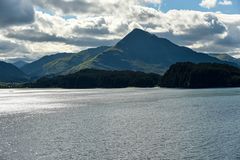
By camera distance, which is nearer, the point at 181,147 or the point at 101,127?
the point at 181,147

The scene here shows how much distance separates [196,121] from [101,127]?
1211 inches

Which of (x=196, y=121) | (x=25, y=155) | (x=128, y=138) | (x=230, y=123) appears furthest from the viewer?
(x=196, y=121)

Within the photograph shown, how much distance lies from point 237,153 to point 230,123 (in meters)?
42.9

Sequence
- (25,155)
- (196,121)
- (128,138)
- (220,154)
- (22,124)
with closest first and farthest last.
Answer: (220,154), (25,155), (128,138), (196,121), (22,124)

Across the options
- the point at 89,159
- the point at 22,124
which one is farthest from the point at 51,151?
the point at 22,124

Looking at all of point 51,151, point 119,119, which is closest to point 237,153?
point 51,151

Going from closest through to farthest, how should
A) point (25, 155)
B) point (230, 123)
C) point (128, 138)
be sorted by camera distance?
point (25, 155)
point (128, 138)
point (230, 123)

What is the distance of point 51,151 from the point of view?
82562 millimetres

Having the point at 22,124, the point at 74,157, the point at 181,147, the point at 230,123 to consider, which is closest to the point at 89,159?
the point at 74,157

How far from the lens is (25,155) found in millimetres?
79812

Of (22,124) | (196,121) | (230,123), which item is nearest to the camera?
(230,123)

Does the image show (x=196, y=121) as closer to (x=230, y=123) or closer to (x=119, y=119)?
(x=230, y=123)

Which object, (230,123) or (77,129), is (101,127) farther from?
(230,123)

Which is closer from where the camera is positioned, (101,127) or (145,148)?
(145,148)
